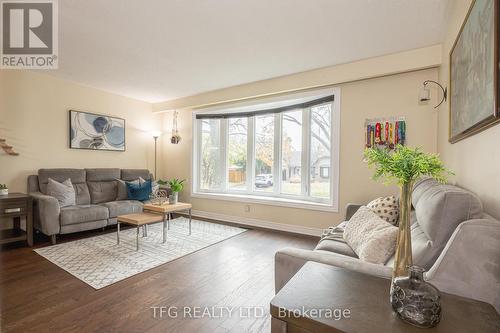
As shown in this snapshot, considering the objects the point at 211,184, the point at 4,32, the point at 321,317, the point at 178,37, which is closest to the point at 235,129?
the point at 211,184

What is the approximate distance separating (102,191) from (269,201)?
9.54ft

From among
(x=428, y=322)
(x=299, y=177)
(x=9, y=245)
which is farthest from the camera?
(x=299, y=177)

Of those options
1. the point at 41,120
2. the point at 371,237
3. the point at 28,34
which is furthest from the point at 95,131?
the point at 371,237

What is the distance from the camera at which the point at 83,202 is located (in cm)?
386

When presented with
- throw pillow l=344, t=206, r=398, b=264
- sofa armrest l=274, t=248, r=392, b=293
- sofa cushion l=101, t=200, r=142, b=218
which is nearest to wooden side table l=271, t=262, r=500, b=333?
sofa armrest l=274, t=248, r=392, b=293

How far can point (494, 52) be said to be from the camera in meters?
1.05

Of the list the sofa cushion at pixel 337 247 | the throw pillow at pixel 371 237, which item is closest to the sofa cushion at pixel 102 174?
the sofa cushion at pixel 337 247

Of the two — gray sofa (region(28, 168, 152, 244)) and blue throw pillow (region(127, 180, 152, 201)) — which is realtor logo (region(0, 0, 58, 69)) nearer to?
gray sofa (region(28, 168, 152, 244))

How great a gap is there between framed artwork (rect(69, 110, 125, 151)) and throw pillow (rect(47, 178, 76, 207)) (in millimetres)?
897

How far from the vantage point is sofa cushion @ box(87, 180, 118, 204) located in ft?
13.3

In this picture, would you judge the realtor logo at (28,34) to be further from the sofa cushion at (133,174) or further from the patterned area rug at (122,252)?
the patterned area rug at (122,252)

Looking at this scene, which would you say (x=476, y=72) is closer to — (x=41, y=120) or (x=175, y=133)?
(x=175, y=133)

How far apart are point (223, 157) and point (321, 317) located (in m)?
4.35

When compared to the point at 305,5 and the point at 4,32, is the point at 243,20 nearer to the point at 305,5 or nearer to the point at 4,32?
the point at 305,5
